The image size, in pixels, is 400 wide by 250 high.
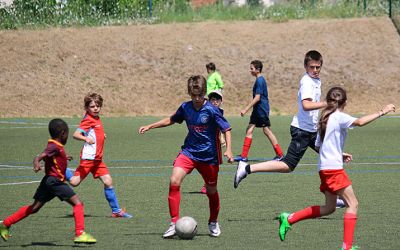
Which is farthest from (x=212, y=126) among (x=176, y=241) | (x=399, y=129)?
(x=399, y=129)

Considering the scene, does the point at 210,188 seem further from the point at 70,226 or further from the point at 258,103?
the point at 258,103

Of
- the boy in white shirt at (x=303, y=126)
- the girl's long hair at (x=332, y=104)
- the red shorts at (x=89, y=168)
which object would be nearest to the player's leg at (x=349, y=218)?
the girl's long hair at (x=332, y=104)

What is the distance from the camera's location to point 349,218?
8969 millimetres

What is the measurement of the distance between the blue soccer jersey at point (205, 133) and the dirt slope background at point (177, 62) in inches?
966

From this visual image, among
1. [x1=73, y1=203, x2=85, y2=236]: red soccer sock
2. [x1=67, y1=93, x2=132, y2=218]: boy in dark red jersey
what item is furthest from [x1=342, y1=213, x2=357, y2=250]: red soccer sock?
[x1=67, y1=93, x2=132, y2=218]: boy in dark red jersey

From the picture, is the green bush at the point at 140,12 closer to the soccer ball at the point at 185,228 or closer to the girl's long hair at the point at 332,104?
the soccer ball at the point at 185,228

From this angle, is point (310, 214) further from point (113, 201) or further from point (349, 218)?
point (113, 201)

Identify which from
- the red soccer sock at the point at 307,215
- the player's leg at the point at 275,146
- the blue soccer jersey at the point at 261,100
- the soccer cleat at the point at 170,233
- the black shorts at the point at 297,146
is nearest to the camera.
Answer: the red soccer sock at the point at 307,215

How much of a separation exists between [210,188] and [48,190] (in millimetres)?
1828

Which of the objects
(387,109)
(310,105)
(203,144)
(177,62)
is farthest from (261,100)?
(177,62)

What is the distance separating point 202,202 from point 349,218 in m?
4.22

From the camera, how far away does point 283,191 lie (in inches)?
548

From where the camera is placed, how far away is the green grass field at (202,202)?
32.8 feet

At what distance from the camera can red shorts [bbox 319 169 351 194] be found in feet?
30.0
